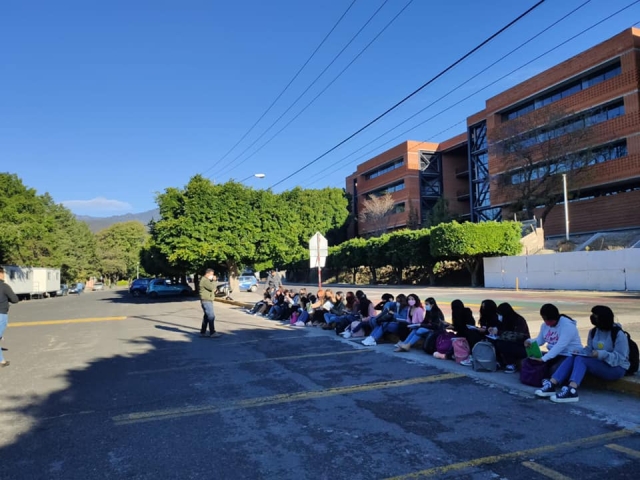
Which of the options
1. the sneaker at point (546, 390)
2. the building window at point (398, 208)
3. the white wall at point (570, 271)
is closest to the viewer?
the sneaker at point (546, 390)

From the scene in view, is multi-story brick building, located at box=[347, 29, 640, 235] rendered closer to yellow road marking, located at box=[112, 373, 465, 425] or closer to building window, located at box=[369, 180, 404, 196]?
building window, located at box=[369, 180, 404, 196]

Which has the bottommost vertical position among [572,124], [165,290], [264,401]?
[264,401]

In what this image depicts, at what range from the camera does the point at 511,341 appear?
6879 mm

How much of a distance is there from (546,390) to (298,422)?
301cm

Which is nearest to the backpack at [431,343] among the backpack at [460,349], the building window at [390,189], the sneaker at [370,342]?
the backpack at [460,349]

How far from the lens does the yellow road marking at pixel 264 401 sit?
5211 millimetres

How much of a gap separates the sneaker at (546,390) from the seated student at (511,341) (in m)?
1.17

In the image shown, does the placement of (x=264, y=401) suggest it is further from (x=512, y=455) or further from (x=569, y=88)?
(x=569, y=88)

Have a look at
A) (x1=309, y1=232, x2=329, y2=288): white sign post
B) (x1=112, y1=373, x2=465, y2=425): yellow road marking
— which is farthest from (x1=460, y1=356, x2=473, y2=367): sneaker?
(x1=309, y1=232, x2=329, y2=288): white sign post

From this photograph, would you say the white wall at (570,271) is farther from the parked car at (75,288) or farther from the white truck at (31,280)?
the parked car at (75,288)

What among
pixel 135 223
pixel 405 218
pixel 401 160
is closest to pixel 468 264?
pixel 405 218

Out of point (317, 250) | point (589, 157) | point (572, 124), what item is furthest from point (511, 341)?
point (572, 124)

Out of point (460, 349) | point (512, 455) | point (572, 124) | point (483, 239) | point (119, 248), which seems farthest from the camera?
point (119, 248)

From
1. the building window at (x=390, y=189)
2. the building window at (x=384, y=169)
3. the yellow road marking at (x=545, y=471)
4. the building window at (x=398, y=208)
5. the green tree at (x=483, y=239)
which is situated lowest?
the yellow road marking at (x=545, y=471)
